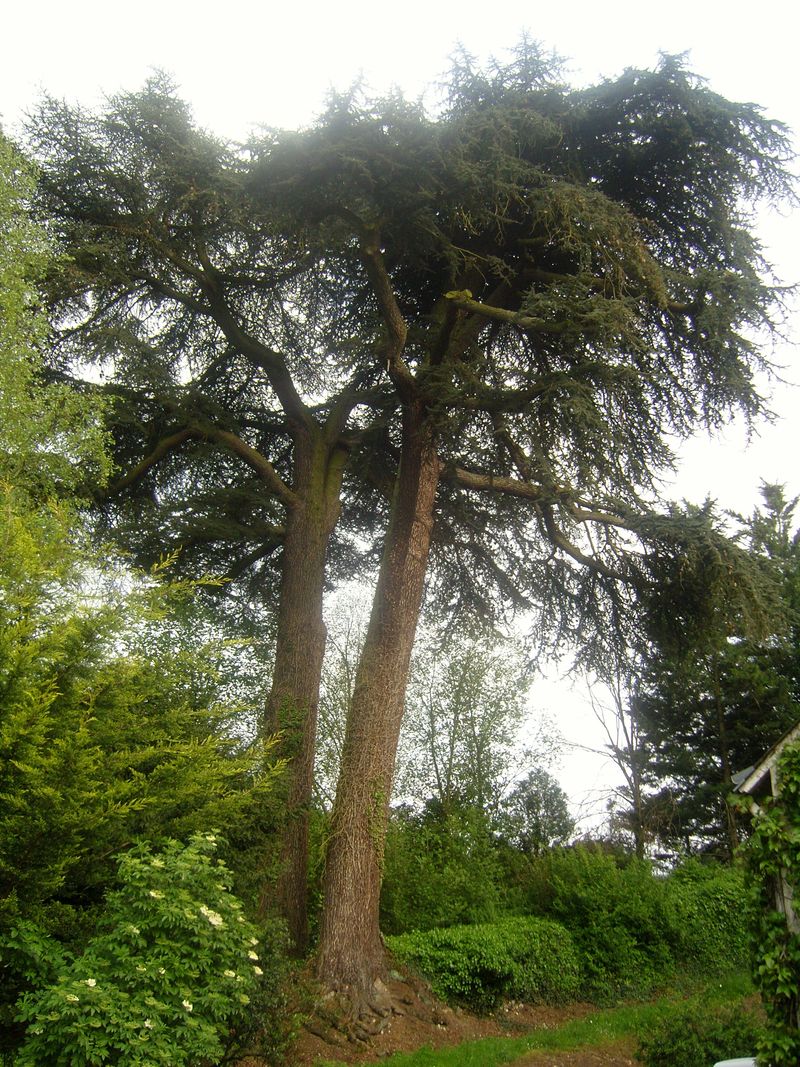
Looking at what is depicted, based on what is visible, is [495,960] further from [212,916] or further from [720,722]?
[720,722]

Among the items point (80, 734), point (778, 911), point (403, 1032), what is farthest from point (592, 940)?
point (80, 734)

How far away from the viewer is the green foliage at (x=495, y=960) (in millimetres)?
9633

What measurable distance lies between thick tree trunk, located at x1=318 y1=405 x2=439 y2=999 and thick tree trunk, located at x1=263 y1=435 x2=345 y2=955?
22.5 inches

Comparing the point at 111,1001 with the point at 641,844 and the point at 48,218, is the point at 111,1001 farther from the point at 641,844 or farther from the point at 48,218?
the point at 641,844

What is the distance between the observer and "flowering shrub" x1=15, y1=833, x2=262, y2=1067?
4414mm

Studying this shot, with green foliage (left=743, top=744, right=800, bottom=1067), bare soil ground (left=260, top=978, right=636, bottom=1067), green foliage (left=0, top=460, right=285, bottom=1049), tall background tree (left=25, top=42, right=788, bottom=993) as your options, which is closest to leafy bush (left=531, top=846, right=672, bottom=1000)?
bare soil ground (left=260, top=978, right=636, bottom=1067)

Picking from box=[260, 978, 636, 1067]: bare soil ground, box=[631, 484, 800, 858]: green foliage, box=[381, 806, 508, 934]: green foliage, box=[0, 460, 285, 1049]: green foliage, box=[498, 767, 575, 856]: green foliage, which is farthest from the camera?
box=[631, 484, 800, 858]: green foliage

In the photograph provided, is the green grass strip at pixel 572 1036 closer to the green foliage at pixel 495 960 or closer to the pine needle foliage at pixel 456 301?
the green foliage at pixel 495 960

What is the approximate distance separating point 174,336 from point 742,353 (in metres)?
8.24

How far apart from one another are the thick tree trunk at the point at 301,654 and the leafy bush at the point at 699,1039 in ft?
12.3

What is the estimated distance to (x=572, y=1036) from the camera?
930cm

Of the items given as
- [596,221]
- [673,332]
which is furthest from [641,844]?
[596,221]

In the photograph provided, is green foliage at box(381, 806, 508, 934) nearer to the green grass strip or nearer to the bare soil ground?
the green grass strip

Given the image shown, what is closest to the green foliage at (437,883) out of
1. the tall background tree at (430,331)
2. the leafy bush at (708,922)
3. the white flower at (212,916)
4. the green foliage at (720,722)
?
the leafy bush at (708,922)
